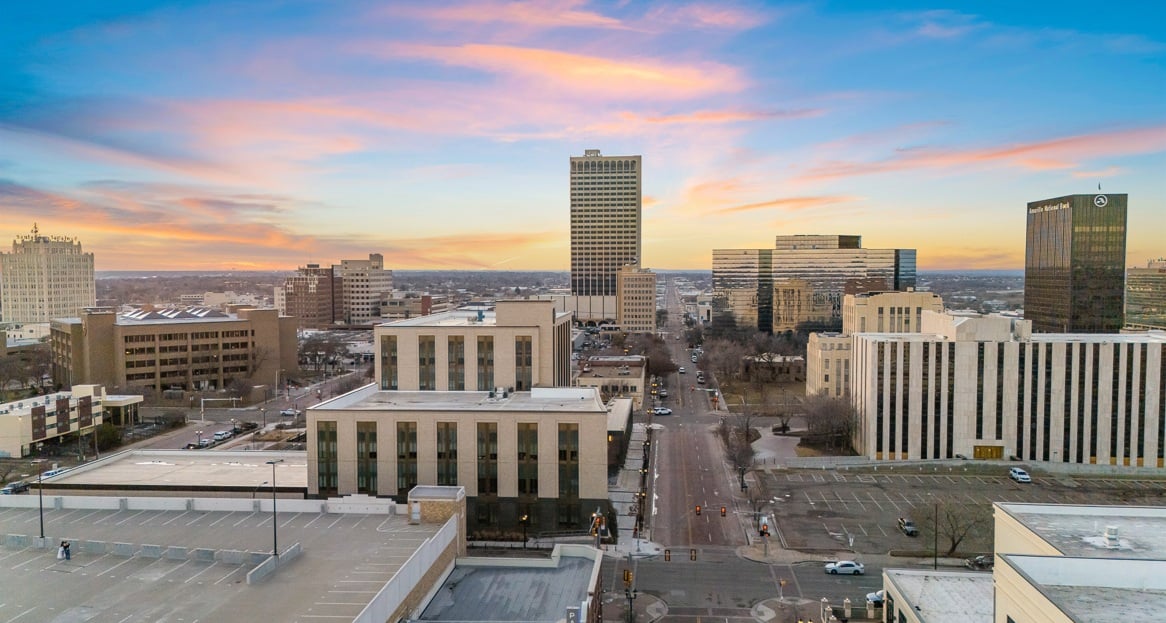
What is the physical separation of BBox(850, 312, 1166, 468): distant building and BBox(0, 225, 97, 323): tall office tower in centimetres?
18289

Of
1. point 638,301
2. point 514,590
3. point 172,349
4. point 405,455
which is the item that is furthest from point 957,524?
point 638,301

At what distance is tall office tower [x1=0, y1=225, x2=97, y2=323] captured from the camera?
17838cm

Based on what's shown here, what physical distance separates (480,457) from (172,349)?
229 feet

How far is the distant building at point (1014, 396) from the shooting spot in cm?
6469

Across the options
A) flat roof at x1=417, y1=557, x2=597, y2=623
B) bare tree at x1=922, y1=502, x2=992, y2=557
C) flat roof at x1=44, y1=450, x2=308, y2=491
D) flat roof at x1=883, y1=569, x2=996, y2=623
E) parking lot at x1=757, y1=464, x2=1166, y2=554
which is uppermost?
flat roof at x1=417, y1=557, x2=597, y2=623

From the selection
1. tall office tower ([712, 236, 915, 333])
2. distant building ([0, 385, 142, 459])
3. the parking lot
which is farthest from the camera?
tall office tower ([712, 236, 915, 333])

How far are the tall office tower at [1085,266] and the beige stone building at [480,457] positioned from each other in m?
127

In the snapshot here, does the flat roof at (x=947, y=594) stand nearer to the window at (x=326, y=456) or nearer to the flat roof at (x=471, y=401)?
the flat roof at (x=471, y=401)

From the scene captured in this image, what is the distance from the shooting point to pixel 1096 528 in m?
27.2

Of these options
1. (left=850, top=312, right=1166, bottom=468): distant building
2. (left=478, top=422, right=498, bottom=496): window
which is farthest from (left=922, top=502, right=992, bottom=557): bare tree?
(left=478, top=422, right=498, bottom=496): window

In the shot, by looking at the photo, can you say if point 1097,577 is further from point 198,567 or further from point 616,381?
point 616,381

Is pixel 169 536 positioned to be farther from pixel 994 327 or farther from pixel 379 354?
pixel 994 327

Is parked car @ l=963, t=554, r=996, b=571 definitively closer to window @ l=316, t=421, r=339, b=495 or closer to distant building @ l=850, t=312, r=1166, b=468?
distant building @ l=850, t=312, r=1166, b=468

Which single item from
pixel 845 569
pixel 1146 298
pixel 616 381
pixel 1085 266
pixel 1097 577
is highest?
pixel 1085 266
